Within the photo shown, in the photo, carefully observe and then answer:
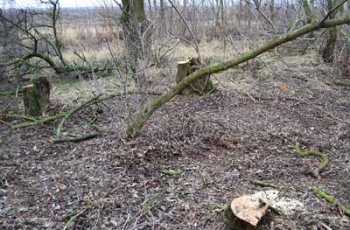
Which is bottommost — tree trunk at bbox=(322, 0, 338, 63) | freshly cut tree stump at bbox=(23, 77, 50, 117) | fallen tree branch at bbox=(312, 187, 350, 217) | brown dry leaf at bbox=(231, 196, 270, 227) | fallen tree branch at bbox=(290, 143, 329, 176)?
fallen tree branch at bbox=(312, 187, 350, 217)

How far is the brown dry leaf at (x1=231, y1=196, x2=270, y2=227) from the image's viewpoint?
238 centimetres

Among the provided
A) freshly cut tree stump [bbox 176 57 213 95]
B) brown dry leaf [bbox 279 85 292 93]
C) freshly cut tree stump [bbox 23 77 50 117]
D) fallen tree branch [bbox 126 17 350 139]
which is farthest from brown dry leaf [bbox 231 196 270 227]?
brown dry leaf [bbox 279 85 292 93]

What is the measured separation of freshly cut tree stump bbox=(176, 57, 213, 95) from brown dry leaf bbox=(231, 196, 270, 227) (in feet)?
11.6

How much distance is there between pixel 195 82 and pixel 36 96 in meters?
2.72

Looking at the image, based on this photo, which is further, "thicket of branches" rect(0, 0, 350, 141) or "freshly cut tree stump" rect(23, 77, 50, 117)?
"freshly cut tree stump" rect(23, 77, 50, 117)

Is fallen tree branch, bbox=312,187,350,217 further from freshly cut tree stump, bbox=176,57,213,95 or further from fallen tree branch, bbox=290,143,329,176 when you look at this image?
freshly cut tree stump, bbox=176,57,213,95

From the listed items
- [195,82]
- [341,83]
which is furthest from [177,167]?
[341,83]

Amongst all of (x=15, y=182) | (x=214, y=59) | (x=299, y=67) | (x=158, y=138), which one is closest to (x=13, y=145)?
(x=15, y=182)

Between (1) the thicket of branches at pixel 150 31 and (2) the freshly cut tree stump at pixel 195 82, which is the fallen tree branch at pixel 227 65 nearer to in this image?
(1) the thicket of branches at pixel 150 31

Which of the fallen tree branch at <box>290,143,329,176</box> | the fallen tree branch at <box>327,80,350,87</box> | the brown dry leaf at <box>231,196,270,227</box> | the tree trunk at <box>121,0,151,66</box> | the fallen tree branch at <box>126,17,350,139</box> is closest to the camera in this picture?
the brown dry leaf at <box>231,196,270,227</box>

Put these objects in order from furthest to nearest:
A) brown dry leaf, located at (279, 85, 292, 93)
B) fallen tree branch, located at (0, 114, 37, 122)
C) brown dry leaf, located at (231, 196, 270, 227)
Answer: brown dry leaf, located at (279, 85, 292, 93), fallen tree branch, located at (0, 114, 37, 122), brown dry leaf, located at (231, 196, 270, 227)

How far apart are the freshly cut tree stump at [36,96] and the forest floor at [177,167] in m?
0.35

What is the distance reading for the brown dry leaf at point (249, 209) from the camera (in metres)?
2.38

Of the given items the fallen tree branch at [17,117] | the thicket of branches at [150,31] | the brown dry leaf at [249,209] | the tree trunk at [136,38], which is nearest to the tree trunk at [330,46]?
the thicket of branches at [150,31]
